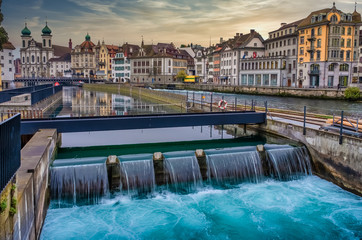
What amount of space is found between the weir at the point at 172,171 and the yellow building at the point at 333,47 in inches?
2532

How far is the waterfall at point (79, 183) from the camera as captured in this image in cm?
1664

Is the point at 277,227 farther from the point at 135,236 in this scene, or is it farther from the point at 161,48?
the point at 161,48

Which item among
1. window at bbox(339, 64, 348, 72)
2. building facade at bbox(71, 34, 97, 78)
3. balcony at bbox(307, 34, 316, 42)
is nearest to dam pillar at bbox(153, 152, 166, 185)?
window at bbox(339, 64, 348, 72)

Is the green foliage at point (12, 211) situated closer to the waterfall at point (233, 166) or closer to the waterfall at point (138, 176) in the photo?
the waterfall at point (138, 176)

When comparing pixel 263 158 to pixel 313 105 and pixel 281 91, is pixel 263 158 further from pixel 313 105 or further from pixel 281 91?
pixel 281 91

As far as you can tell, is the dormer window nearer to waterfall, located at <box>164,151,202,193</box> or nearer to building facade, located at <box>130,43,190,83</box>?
building facade, located at <box>130,43,190,83</box>

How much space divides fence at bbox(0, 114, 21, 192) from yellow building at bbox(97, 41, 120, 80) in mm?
164089

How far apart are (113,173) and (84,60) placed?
175374mm

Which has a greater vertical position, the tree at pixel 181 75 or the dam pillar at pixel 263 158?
the tree at pixel 181 75

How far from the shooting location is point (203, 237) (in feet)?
45.9

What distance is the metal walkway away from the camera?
22.9 m

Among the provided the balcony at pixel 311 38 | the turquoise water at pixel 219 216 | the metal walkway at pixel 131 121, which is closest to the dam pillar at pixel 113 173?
the turquoise water at pixel 219 216

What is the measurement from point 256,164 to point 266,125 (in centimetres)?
882

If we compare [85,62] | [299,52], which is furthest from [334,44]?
[85,62]
